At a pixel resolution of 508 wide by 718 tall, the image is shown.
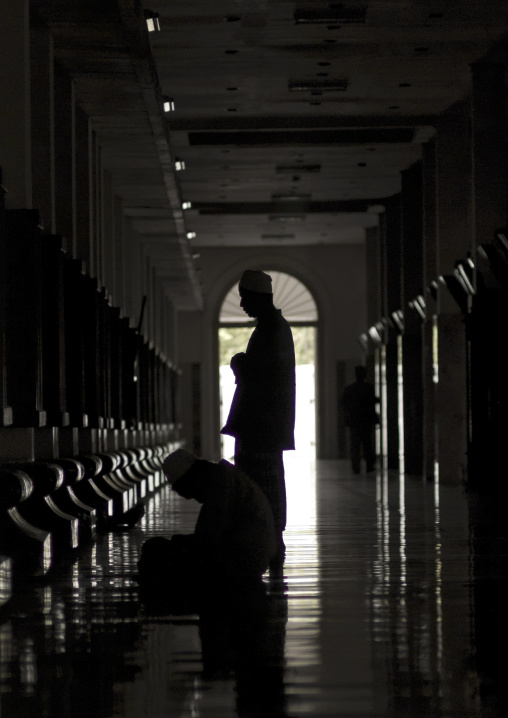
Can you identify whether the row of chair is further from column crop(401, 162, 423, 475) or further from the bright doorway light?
the bright doorway light

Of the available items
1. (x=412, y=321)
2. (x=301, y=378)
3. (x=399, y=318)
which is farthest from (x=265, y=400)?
(x=301, y=378)

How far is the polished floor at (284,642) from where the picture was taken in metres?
2.77

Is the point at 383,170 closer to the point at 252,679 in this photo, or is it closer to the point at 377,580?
the point at 377,580

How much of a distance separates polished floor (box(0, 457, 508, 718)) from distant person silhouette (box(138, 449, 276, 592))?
0.47ft

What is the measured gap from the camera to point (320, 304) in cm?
3228

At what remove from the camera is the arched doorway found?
107 feet

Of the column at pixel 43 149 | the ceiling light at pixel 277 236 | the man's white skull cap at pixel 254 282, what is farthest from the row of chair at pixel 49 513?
the ceiling light at pixel 277 236

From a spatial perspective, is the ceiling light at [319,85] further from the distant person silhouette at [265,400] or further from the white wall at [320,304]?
the white wall at [320,304]

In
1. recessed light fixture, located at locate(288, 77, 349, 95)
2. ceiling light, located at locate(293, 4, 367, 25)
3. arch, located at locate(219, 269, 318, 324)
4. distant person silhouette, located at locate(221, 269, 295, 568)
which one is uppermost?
recessed light fixture, located at locate(288, 77, 349, 95)

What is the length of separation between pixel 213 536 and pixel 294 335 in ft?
97.4

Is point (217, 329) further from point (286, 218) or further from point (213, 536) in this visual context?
point (213, 536)

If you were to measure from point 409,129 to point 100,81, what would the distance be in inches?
328

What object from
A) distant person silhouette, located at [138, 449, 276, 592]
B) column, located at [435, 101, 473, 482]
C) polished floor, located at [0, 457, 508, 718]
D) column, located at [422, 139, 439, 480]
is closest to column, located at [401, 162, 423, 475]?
column, located at [422, 139, 439, 480]

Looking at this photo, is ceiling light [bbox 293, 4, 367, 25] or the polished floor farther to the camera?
ceiling light [bbox 293, 4, 367, 25]
